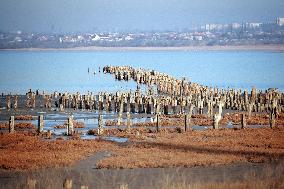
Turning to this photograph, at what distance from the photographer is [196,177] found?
2378cm

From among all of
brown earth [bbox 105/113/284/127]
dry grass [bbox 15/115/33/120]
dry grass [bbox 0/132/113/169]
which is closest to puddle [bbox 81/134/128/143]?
dry grass [bbox 0/132/113/169]

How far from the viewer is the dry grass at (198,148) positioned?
2759cm

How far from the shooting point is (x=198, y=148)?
3216cm

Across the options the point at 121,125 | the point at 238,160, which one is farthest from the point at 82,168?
the point at 121,125

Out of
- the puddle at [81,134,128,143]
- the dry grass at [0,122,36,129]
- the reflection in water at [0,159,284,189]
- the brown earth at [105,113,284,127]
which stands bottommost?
the brown earth at [105,113,284,127]

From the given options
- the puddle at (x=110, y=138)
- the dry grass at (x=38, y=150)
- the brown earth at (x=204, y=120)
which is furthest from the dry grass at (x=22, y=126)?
the puddle at (x=110, y=138)

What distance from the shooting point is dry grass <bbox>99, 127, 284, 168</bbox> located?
27594 mm

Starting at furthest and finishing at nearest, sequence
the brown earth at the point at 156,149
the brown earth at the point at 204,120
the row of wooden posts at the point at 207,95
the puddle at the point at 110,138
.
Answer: the row of wooden posts at the point at 207,95, the brown earth at the point at 204,120, the puddle at the point at 110,138, the brown earth at the point at 156,149

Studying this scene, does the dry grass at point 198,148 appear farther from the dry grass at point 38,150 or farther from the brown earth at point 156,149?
the dry grass at point 38,150

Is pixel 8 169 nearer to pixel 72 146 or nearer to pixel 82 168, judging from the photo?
pixel 82 168

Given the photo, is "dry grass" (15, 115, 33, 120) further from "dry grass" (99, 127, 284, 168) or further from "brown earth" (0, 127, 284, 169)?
"dry grass" (99, 127, 284, 168)

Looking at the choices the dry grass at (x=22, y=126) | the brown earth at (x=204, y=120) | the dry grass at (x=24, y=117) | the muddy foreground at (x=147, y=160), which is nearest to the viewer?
the muddy foreground at (x=147, y=160)

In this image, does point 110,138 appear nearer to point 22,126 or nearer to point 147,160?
point 22,126

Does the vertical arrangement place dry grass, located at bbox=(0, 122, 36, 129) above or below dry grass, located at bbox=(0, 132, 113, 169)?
below
